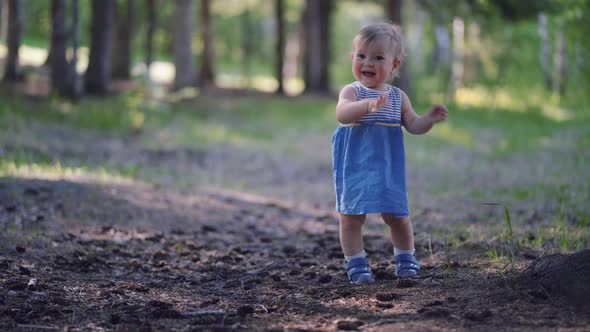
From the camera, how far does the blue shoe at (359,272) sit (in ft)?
15.7

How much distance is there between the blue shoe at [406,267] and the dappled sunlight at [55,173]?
462cm

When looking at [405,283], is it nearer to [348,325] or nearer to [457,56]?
[348,325]

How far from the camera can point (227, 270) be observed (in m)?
5.58

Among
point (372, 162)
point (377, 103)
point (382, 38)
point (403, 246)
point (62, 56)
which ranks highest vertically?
point (62, 56)

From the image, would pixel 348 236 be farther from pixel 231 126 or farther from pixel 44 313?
pixel 231 126

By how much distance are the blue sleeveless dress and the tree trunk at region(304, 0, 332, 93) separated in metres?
20.5

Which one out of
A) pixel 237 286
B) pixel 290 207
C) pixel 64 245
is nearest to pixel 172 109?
pixel 290 207

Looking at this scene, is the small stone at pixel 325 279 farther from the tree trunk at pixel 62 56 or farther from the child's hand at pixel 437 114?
the tree trunk at pixel 62 56

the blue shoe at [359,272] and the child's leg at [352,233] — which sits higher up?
the child's leg at [352,233]

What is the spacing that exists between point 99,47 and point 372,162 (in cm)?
1590

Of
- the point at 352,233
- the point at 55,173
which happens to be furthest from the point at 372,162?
the point at 55,173

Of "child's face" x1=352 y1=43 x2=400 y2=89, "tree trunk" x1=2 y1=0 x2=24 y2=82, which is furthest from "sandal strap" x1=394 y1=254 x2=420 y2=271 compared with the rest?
"tree trunk" x1=2 y1=0 x2=24 y2=82

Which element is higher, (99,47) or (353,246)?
(99,47)

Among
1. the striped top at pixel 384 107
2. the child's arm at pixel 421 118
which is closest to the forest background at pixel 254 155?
the child's arm at pixel 421 118
